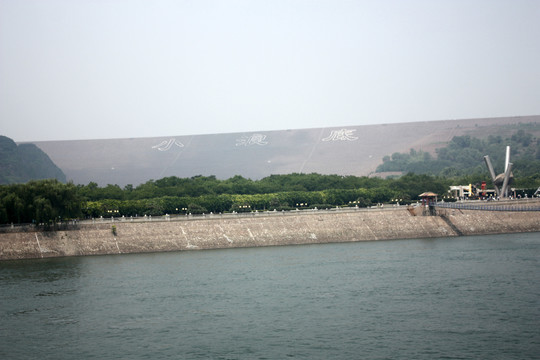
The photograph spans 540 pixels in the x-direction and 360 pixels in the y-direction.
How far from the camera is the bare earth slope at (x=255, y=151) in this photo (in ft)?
449

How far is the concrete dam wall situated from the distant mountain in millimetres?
65512

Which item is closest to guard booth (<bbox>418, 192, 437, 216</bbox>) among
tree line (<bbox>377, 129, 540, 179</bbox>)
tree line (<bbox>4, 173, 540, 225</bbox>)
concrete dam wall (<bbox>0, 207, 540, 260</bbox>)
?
concrete dam wall (<bbox>0, 207, 540, 260</bbox>)

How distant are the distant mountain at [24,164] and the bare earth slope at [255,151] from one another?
133 inches

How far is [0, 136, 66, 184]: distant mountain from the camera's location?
126625 millimetres

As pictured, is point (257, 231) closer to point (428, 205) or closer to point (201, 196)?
point (201, 196)

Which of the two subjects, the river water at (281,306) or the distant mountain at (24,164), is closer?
the river water at (281,306)

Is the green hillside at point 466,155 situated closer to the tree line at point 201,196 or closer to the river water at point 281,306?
the tree line at point 201,196

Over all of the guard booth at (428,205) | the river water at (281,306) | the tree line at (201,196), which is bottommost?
the river water at (281,306)

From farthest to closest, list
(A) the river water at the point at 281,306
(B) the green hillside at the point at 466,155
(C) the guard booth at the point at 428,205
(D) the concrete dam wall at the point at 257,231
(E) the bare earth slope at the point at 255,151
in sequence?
(B) the green hillside at the point at 466,155 < (E) the bare earth slope at the point at 255,151 < (C) the guard booth at the point at 428,205 < (D) the concrete dam wall at the point at 257,231 < (A) the river water at the point at 281,306

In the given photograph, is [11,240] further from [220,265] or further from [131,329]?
[131,329]

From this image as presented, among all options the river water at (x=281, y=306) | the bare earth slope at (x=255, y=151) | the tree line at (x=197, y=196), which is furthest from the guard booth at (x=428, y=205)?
the bare earth slope at (x=255, y=151)

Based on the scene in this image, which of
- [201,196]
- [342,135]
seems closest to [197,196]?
[201,196]

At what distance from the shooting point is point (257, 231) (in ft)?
220

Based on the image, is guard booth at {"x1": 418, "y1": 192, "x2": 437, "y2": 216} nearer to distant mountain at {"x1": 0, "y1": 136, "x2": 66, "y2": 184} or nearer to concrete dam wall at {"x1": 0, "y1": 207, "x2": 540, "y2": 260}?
concrete dam wall at {"x1": 0, "y1": 207, "x2": 540, "y2": 260}
